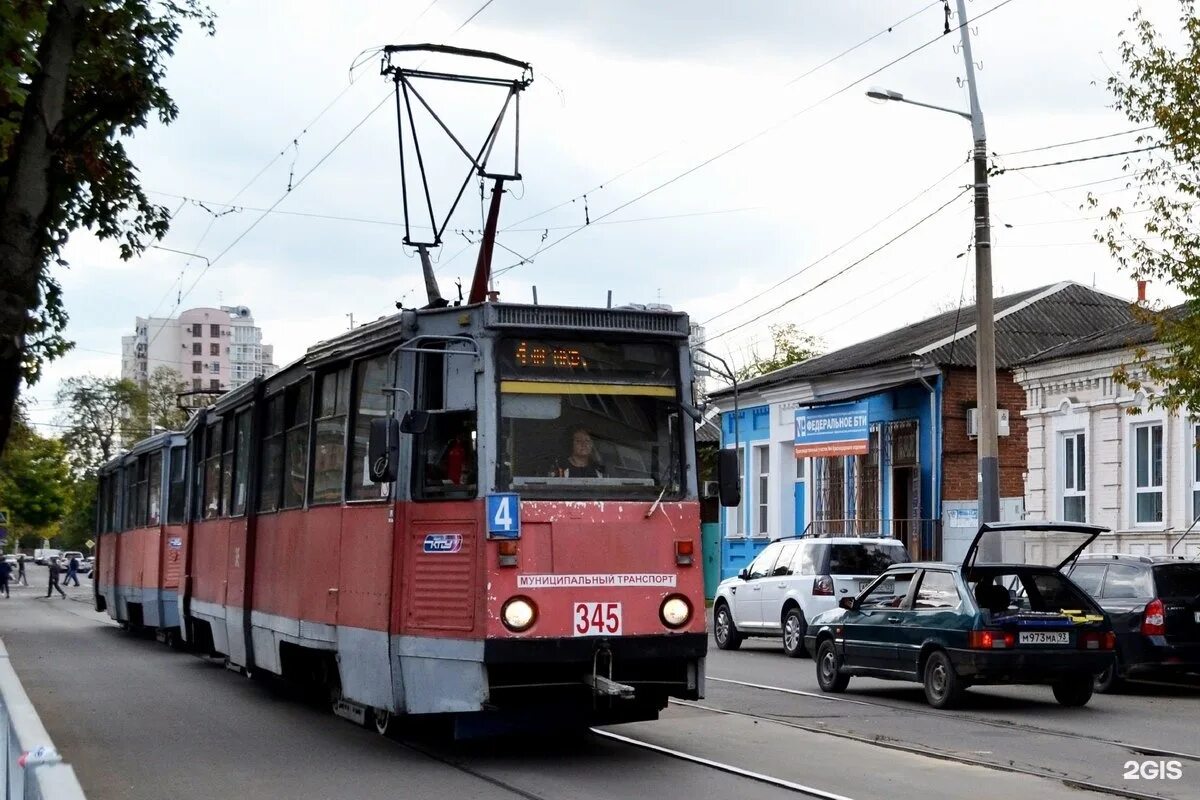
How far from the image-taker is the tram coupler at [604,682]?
10758mm

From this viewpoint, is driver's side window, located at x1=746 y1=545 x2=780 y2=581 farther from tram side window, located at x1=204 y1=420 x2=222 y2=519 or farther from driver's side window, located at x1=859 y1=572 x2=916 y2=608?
tram side window, located at x1=204 y1=420 x2=222 y2=519

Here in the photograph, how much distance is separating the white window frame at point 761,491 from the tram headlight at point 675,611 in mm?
32156

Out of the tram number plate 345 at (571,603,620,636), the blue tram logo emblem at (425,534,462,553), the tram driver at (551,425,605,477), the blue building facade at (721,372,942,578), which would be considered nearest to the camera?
the tram number plate 345 at (571,603,620,636)

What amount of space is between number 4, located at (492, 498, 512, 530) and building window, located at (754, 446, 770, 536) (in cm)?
3280

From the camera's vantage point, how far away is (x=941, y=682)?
16.3 meters

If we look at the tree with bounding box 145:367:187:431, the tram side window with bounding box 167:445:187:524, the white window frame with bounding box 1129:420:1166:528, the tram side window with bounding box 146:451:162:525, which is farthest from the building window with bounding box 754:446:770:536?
the tree with bounding box 145:367:187:431

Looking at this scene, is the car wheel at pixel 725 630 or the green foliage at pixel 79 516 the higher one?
the green foliage at pixel 79 516

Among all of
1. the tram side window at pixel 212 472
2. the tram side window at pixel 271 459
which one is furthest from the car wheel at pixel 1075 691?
the tram side window at pixel 212 472

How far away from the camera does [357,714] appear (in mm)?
12781

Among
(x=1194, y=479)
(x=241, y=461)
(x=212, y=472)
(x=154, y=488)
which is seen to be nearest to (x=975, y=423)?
(x=1194, y=479)

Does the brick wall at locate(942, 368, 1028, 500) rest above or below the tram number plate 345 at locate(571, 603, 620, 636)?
above

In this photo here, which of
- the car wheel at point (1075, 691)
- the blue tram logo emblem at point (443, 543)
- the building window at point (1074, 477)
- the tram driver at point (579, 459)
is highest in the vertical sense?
the building window at point (1074, 477)

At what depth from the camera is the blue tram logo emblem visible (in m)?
11.2

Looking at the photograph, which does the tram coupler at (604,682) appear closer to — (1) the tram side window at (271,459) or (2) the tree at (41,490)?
(1) the tram side window at (271,459)
